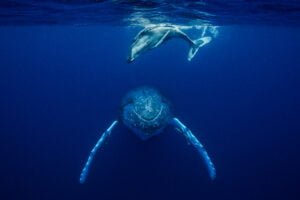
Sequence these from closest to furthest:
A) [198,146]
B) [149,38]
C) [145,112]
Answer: [149,38] → [145,112] → [198,146]

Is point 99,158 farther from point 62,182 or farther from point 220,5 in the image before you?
point 220,5

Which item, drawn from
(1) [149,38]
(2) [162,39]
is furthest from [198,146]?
(1) [149,38]

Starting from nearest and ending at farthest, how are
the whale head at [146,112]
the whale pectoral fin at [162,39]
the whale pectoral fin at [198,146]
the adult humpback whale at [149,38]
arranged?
the adult humpback whale at [149,38] → the whale pectoral fin at [162,39] → the whale head at [146,112] → the whale pectoral fin at [198,146]

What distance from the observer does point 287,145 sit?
96.6ft

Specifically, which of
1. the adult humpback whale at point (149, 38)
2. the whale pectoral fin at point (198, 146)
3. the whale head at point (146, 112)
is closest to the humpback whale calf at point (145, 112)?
the whale head at point (146, 112)

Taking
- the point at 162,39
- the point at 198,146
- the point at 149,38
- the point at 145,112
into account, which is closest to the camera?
the point at 149,38

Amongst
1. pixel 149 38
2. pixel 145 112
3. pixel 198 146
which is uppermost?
pixel 149 38

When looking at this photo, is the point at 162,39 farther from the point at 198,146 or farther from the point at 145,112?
the point at 198,146

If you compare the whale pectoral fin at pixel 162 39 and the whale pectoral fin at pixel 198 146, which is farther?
the whale pectoral fin at pixel 198 146

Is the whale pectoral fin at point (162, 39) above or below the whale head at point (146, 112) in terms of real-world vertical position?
above

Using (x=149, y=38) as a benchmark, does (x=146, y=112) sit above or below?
below

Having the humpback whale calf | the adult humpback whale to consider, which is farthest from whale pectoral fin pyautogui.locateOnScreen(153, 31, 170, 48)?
the humpback whale calf

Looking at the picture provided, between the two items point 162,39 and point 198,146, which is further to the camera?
point 198,146

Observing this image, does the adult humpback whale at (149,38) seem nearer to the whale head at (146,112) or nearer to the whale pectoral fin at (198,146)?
the whale head at (146,112)
